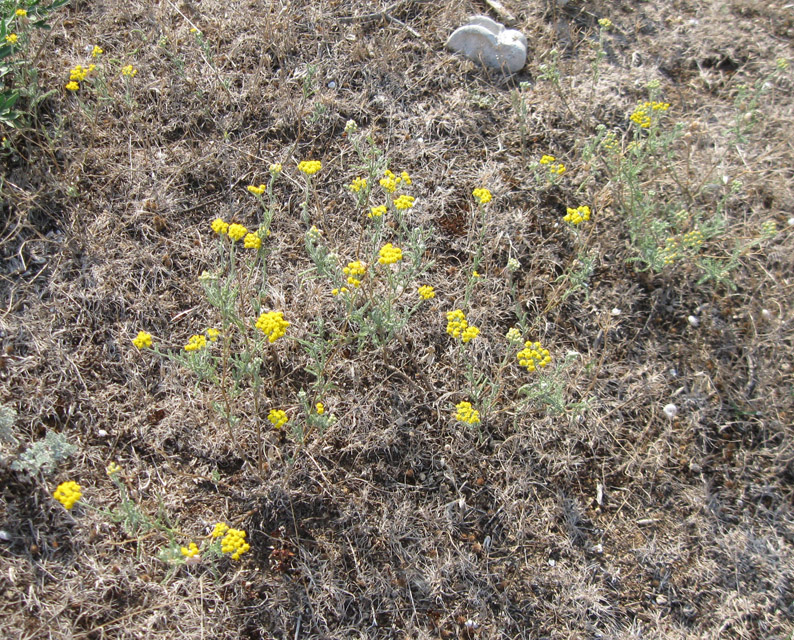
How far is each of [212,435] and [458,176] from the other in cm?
189

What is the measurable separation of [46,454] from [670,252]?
3.03 m

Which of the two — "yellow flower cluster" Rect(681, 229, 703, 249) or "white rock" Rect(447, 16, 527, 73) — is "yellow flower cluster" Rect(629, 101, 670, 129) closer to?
"yellow flower cluster" Rect(681, 229, 703, 249)

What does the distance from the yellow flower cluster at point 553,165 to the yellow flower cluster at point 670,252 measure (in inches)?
25.8

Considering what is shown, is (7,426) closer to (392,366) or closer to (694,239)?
(392,366)

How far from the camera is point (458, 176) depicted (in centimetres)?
326

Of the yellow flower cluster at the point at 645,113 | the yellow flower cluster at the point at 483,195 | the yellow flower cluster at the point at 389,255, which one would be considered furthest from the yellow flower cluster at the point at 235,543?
the yellow flower cluster at the point at 645,113

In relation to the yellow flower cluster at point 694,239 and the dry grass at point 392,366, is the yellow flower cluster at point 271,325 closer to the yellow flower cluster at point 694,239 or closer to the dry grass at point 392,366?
the dry grass at point 392,366

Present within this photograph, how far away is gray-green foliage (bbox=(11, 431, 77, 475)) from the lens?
7.44 ft

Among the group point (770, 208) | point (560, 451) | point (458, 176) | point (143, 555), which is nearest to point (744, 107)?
point (770, 208)

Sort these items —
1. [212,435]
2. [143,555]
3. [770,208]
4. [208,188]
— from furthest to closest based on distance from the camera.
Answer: [770,208] → [208,188] → [212,435] → [143,555]

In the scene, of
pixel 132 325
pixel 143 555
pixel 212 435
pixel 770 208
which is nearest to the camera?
pixel 143 555

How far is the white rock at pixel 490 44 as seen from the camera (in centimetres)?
354

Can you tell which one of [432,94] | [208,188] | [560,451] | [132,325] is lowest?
[560,451]

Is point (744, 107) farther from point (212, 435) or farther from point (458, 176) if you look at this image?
point (212, 435)
